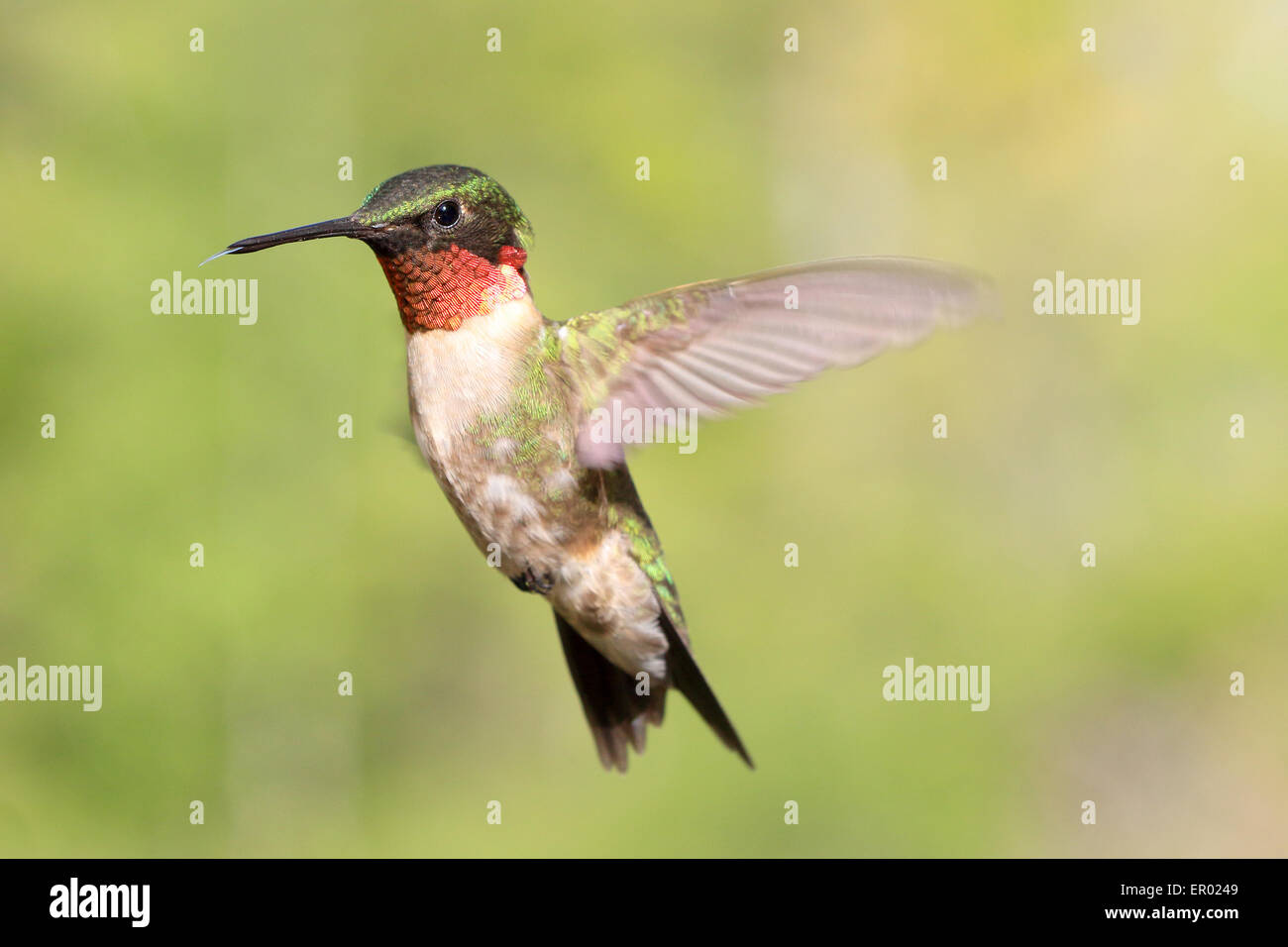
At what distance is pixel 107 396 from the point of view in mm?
3838

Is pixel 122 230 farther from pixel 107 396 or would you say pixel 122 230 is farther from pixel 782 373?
pixel 782 373

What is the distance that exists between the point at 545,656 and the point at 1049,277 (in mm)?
3801

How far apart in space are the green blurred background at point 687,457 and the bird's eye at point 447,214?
463mm

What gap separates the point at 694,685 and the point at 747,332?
0.77m

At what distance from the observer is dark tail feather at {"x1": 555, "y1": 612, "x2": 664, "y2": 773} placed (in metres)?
2.24

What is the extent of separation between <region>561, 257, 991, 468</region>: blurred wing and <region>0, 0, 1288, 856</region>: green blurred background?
40cm

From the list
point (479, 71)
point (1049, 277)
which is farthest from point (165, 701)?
point (1049, 277)

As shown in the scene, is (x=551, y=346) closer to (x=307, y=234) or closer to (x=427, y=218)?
(x=427, y=218)

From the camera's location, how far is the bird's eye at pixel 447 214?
151 centimetres

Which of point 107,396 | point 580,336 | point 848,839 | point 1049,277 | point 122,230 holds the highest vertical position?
point 1049,277
